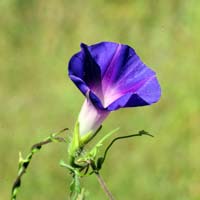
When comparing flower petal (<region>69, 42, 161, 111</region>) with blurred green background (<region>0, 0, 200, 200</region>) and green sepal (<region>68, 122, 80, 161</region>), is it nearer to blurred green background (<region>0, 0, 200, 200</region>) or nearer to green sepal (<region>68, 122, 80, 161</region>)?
green sepal (<region>68, 122, 80, 161</region>)

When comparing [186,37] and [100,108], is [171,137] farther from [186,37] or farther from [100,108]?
[100,108]

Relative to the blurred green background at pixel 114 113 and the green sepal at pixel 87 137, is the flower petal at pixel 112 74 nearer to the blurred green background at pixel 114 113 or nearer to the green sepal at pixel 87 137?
the green sepal at pixel 87 137

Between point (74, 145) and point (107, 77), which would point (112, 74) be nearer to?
point (107, 77)

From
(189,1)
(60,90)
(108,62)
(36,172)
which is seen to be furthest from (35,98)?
(108,62)

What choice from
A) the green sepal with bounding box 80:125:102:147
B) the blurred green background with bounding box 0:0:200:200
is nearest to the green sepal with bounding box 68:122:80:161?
the green sepal with bounding box 80:125:102:147

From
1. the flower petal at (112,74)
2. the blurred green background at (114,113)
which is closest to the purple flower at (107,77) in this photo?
the flower petal at (112,74)

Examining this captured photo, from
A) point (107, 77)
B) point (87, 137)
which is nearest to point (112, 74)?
point (107, 77)
